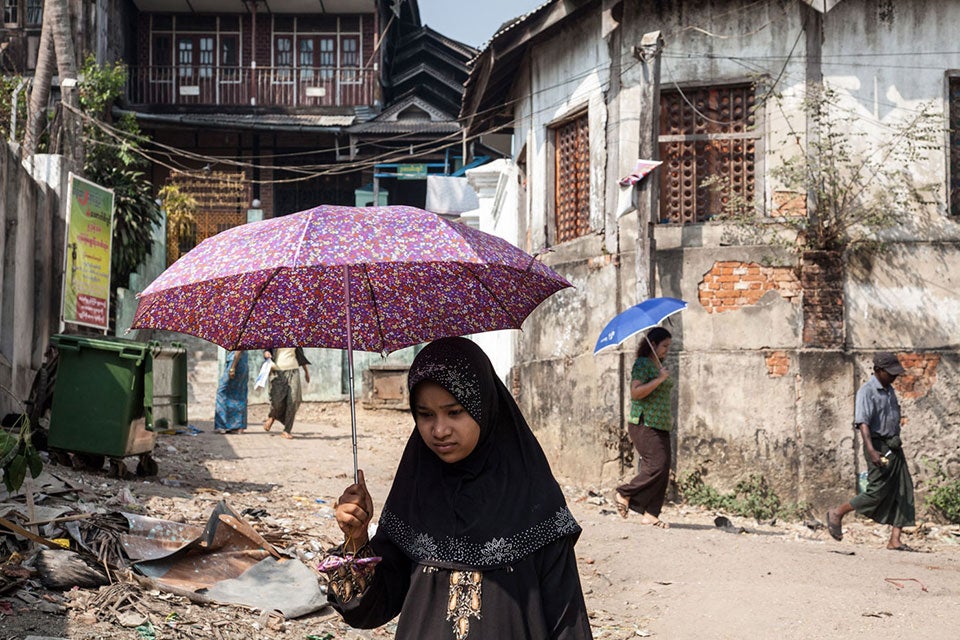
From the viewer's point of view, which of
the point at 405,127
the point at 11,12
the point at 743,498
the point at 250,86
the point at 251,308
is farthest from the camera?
the point at 250,86

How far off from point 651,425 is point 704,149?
3351 mm

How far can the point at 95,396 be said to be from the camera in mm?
8938

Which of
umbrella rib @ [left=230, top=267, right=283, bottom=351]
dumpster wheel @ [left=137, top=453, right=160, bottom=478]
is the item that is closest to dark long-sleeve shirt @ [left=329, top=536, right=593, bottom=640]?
umbrella rib @ [left=230, top=267, right=283, bottom=351]

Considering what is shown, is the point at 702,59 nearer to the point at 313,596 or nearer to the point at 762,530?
the point at 762,530

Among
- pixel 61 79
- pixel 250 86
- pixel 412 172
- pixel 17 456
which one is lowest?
pixel 17 456

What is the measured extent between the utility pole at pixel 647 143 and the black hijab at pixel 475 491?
8.15m

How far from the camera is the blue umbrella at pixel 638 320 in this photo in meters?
8.66

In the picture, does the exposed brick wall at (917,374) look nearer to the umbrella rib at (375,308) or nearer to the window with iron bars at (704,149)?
the window with iron bars at (704,149)

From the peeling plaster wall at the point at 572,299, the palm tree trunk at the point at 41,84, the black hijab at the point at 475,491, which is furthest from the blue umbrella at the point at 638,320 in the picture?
the palm tree trunk at the point at 41,84

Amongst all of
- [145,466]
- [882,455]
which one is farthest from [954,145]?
[145,466]

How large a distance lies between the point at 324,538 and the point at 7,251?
15.3 feet

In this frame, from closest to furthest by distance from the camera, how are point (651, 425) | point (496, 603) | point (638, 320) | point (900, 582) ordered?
1. point (496, 603)
2. point (900, 582)
3. point (638, 320)
4. point (651, 425)

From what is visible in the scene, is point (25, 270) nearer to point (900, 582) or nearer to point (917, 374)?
point (900, 582)

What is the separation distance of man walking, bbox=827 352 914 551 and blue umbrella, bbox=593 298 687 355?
5.45 ft
